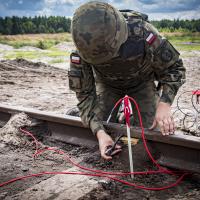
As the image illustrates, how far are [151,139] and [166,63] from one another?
73 cm

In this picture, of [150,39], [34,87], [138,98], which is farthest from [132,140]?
[34,87]

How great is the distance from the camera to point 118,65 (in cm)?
347

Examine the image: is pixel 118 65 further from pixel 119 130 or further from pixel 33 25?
pixel 33 25

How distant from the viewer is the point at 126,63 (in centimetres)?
346

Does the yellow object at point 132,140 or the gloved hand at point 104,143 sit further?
the yellow object at point 132,140

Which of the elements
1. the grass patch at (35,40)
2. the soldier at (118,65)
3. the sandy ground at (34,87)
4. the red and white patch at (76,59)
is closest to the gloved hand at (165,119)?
the soldier at (118,65)

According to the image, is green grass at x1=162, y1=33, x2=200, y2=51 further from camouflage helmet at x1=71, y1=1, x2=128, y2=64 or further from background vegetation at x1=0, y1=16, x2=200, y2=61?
camouflage helmet at x1=71, y1=1, x2=128, y2=64

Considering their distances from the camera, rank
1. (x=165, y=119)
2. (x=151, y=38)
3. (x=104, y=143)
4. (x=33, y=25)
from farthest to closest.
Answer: (x=33, y=25) < (x=104, y=143) < (x=151, y=38) < (x=165, y=119)

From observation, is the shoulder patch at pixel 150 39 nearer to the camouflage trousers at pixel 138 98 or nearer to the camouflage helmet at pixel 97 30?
the camouflage helmet at pixel 97 30

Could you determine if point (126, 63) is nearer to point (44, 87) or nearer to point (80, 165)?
point (80, 165)

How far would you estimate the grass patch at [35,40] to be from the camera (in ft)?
78.1

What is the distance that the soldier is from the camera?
9.38ft

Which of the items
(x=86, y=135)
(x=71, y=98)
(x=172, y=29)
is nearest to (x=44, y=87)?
(x=71, y=98)

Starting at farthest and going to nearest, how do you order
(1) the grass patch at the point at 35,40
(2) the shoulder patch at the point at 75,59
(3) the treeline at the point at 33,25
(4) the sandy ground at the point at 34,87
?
(3) the treeline at the point at 33,25 → (1) the grass patch at the point at 35,40 → (4) the sandy ground at the point at 34,87 → (2) the shoulder patch at the point at 75,59
